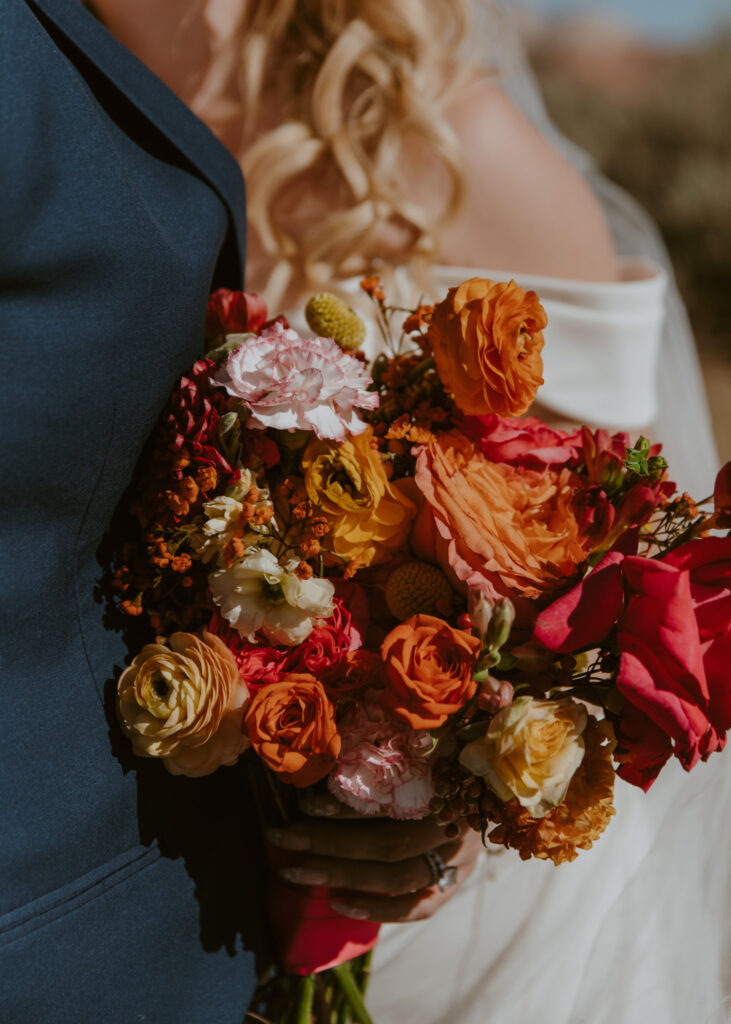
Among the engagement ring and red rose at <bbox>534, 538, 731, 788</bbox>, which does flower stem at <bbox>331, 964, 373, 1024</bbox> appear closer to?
the engagement ring

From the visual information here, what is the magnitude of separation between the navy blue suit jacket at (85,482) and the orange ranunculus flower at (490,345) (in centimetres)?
23

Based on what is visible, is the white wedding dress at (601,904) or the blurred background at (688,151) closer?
the white wedding dress at (601,904)

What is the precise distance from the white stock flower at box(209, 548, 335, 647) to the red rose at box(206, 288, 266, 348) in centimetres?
25

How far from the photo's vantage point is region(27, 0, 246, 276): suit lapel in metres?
0.77

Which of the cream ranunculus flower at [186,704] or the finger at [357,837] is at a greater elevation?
the cream ranunculus flower at [186,704]

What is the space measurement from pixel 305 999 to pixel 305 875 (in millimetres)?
213

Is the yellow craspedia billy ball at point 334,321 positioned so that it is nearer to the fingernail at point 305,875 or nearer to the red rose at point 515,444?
the red rose at point 515,444

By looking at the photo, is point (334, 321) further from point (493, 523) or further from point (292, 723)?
point (292, 723)

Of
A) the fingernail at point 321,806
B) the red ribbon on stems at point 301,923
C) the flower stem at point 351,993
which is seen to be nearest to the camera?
the fingernail at point 321,806

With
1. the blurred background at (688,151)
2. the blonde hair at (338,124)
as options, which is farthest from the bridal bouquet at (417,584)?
the blurred background at (688,151)

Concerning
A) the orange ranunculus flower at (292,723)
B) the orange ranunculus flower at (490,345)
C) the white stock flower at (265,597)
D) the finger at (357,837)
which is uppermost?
the orange ranunculus flower at (490,345)

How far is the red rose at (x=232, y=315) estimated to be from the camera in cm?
89

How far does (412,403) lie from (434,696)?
11.5 inches

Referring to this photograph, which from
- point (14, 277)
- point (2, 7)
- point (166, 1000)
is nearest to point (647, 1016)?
point (166, 1000)
